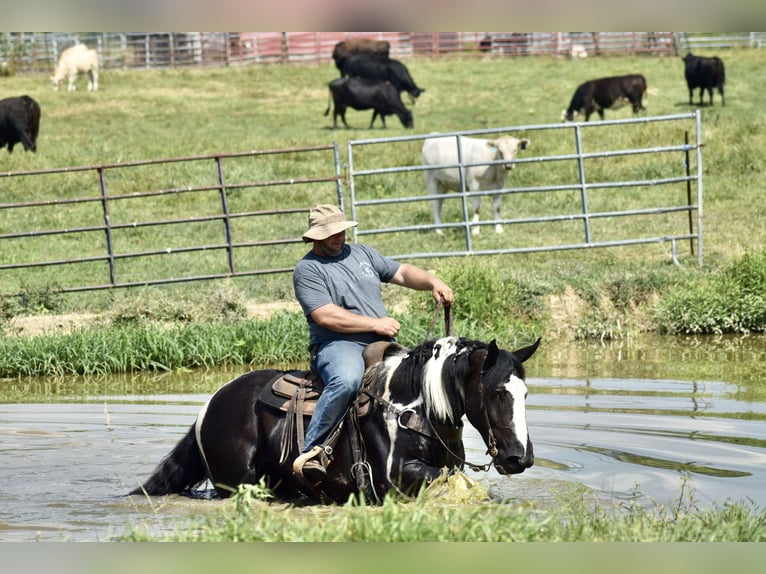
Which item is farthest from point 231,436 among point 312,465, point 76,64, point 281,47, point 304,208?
point 281,47

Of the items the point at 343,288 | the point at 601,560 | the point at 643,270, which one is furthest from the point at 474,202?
the point at 601,560

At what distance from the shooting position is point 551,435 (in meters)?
8.48

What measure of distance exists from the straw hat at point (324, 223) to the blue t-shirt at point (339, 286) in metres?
0.11

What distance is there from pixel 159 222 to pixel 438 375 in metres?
9.63

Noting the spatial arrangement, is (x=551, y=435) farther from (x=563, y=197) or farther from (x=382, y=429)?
(x=563, y=197)

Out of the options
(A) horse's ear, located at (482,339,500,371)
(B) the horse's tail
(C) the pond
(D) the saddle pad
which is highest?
(A) horse's ear, located at (482,339,500,371)

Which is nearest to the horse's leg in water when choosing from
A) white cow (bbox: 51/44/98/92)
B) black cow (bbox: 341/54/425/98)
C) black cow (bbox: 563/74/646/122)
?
black cow (bbox: 563/74/646/122)

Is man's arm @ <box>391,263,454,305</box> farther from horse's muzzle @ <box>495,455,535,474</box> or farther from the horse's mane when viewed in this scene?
horse's muzzle @ <box>495,455,535,474</box>

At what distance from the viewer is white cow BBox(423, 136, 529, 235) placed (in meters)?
17.9

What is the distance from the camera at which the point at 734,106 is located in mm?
29609

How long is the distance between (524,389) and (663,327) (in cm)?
769

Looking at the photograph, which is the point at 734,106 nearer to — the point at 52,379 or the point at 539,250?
the point at 539,250

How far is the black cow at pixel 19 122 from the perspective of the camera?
2559 centimetres

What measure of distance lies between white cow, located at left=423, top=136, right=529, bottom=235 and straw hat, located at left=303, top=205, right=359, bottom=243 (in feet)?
37.9
